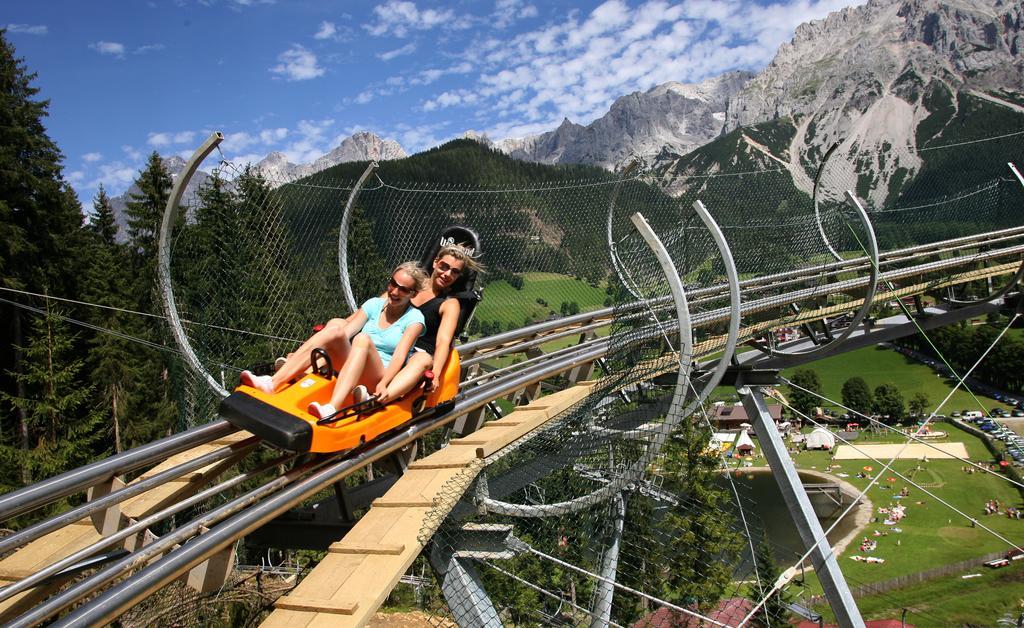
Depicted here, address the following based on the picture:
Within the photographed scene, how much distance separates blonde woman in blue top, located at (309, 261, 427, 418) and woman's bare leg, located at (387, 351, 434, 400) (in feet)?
0.18

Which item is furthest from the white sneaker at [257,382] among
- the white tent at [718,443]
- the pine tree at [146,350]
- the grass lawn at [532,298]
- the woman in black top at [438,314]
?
the pine tree at [146,350]

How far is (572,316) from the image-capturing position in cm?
761

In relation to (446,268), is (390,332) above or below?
below

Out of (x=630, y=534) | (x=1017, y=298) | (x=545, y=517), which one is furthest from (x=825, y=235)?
(x=545, y=517)

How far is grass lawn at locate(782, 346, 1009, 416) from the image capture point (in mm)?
62656

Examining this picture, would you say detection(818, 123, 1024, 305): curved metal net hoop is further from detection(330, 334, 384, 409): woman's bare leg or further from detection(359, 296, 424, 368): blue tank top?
detection(330, 334, 384, 409): woman's bare leg

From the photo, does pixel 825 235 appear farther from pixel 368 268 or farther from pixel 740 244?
pixel 368 268

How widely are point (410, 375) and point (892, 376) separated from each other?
251ft

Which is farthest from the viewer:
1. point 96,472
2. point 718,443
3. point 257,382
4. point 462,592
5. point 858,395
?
point 858,395

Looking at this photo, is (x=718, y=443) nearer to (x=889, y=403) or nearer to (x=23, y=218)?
(x=23, y=218)

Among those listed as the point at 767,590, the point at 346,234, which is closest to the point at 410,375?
the point at 346,234

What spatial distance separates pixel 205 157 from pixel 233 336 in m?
1.62

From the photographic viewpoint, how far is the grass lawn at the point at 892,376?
62.7 m

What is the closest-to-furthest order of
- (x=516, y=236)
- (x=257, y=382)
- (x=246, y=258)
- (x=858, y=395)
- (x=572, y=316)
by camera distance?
1. (x=257, y=382)
2. (x=246, y=258)
3. (x=516, y=236)
4. (x=572, y=316)
5. (x=858, y=395)
